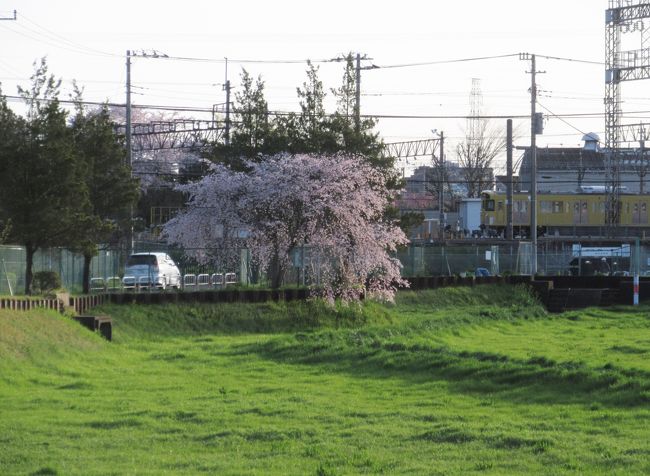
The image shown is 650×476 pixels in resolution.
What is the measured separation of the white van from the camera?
34.8 metres

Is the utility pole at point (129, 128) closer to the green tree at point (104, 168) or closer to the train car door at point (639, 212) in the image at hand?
the green tree at point (104, 168)

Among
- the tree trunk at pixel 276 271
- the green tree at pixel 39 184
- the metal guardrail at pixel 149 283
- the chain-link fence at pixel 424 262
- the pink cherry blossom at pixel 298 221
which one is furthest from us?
the tree trunk at pixel 276 271

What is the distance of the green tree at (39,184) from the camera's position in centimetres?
2839

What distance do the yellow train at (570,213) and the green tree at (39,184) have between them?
45.3 m

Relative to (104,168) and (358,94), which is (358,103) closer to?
(358,94)

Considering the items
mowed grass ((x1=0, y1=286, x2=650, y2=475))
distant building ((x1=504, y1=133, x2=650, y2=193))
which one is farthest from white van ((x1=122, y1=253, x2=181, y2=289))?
distant building ((x1=504, y1=133, x2=650, y2=193))

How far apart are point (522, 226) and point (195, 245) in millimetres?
42827

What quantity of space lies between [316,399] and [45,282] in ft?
51.5

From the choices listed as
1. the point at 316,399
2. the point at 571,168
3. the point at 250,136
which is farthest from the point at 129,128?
the point at 571,168

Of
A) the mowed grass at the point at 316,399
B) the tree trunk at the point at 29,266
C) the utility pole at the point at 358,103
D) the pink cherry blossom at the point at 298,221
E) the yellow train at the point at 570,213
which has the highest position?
the utility pole at the point at 358,103

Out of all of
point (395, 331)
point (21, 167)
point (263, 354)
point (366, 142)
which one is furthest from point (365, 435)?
point (366, 142)

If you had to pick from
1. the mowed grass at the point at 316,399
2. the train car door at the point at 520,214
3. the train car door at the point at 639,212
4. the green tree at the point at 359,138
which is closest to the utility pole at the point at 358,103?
the green tree at the point at 359,138

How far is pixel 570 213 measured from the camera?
7381 centimetres

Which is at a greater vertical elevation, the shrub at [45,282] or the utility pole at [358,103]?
the utility pole at [358,103]
